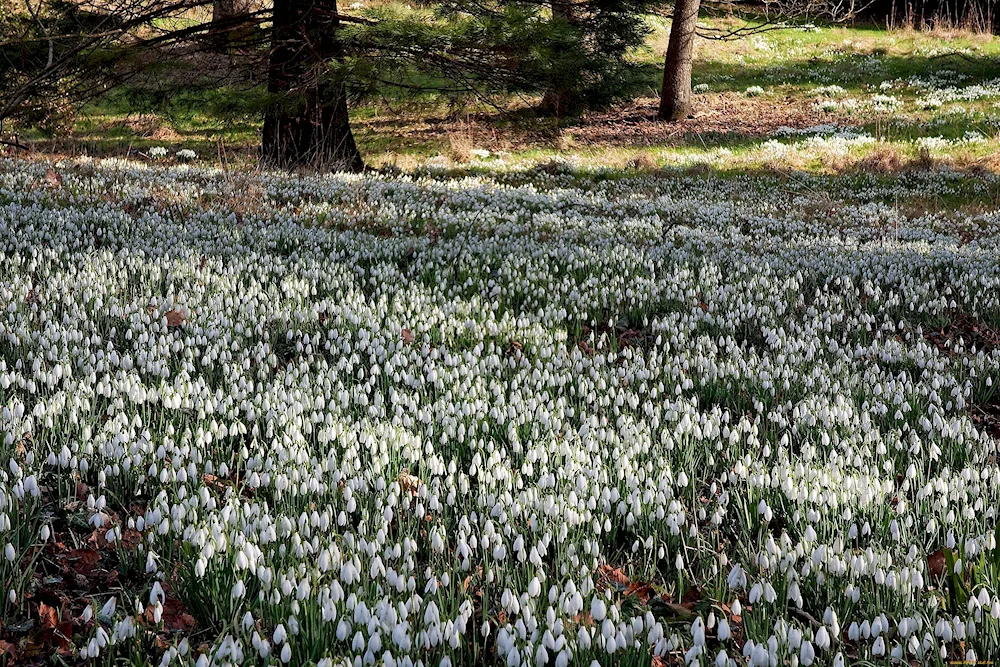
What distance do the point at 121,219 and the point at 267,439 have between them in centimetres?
502

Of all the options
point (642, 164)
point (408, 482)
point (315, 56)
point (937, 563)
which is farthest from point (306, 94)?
point (937, 563)

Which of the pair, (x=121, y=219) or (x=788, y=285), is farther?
(x=121, y=219)

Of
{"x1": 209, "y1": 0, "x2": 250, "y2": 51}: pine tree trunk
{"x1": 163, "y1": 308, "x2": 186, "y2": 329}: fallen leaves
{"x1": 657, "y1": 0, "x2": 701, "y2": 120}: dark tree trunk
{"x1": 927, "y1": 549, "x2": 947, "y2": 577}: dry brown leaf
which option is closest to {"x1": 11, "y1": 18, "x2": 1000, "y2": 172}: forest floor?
{"x1": 657, "y1": 0, "x2": 701, "y2": 120}: dark tree trunk

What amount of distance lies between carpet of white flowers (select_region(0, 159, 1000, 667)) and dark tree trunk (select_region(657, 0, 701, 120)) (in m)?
16.4

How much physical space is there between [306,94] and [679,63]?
13.6 metres

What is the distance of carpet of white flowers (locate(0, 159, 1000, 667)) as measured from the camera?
2600 mm

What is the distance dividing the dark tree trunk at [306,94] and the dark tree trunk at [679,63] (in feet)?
37.7

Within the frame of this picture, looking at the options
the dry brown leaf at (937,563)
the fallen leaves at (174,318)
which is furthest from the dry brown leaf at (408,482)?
the fallen leaves at (174,318)

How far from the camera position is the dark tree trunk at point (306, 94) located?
12.4 metres

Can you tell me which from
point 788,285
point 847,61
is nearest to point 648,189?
point 788,285

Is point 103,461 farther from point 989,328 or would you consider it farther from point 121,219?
point 989,328

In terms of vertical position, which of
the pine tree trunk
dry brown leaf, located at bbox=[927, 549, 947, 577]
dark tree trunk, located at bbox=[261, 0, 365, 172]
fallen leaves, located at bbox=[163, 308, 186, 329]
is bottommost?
dry brown leaf, located at bbox=[927, 549, 947, 577]

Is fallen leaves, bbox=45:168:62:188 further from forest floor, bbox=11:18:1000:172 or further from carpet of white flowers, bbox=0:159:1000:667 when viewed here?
forest floor, bbox=11:18:1000:172

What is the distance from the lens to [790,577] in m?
2.81
